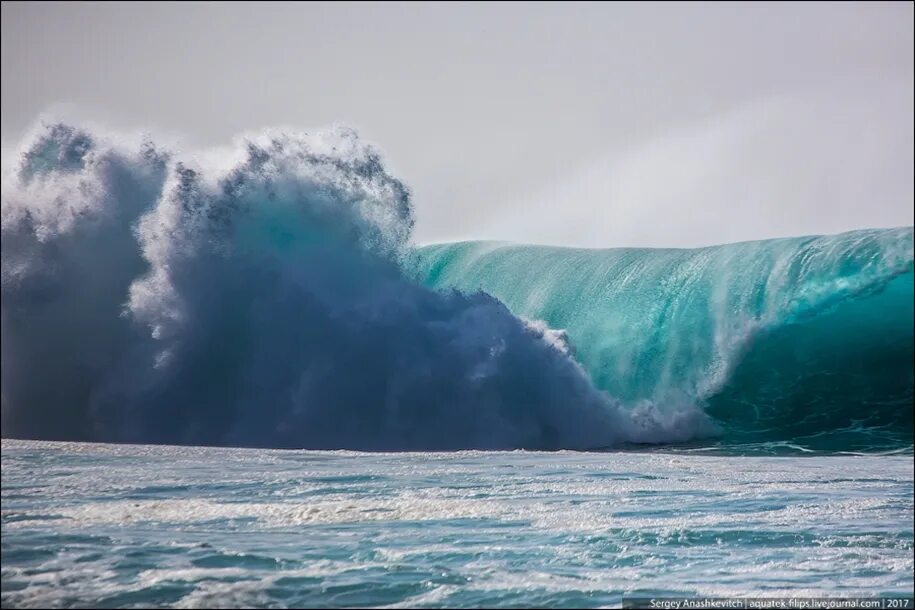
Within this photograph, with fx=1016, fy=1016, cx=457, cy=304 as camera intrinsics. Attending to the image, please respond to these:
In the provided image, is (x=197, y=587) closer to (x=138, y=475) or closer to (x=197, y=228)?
(x=138, y=475)

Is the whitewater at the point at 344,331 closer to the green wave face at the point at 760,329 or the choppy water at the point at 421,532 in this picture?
the green wave face at the point at 760,329

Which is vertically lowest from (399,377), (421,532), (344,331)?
(421,532)

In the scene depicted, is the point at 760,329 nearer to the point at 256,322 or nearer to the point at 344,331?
the point at 344,331

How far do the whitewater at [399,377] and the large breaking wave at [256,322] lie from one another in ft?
0.12

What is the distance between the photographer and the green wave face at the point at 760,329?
45.8 ft

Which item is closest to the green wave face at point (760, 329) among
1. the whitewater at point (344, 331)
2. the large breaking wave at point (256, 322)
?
the whitewater at point (344, 331)

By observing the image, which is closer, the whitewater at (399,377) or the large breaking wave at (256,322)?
the whitewater at (399,377)

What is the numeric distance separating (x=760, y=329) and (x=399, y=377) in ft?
Answer: 18.0

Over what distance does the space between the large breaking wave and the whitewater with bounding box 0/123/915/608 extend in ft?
0.12

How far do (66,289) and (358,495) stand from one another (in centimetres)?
659

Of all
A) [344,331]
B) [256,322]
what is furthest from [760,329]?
[256,322]

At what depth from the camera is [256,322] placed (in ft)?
48.0

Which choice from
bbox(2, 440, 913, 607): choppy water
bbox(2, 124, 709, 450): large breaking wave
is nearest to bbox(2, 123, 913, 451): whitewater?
bbox(2, 124, 709, 450): large breaking wave

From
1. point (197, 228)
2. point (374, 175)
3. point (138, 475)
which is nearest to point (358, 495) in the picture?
point (138, 475)
